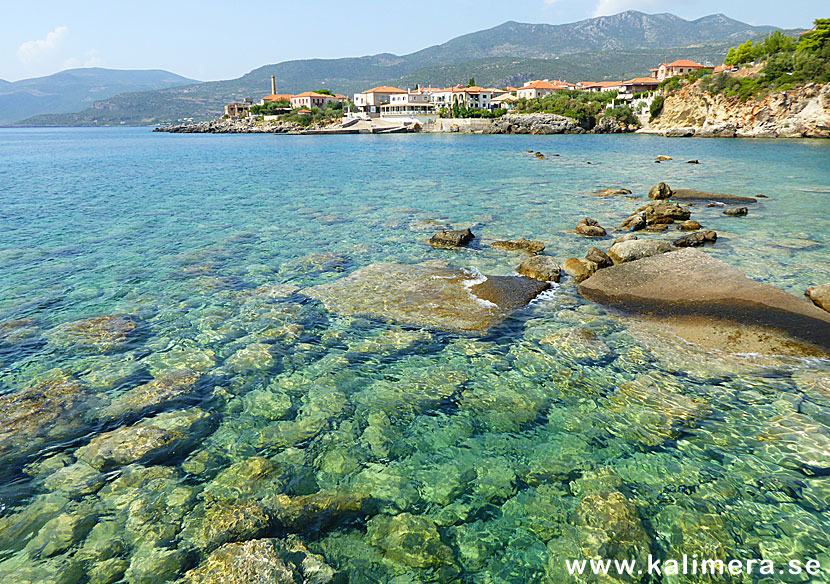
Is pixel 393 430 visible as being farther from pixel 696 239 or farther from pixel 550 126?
pixel 550 126

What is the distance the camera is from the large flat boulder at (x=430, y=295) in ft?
41.2

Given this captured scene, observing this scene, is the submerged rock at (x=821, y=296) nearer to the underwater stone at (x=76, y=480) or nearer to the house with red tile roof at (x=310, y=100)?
the underwater stone at (x=76, y=480)

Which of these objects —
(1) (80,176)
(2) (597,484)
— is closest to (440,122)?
(1) (80,176)

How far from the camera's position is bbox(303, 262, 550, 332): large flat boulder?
1255 centimetres

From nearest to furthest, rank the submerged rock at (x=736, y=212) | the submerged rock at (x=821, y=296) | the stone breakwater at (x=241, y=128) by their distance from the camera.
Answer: the submerged rock at (x=821, y=296) → the submerged rock at (x=736, y=212) → the stone breakwater at (x=241, y=128)

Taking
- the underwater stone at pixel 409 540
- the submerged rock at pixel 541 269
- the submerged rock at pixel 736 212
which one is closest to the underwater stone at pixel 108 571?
the underwater stone at pixel 409 540

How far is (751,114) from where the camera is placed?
89.3 metres

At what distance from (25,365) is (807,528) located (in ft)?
48.3

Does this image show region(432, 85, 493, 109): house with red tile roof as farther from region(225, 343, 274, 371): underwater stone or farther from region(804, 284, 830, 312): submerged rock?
region(225, 343, 274, 371): underwater stone

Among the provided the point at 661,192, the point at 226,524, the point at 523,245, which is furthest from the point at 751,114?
the point at 226,524

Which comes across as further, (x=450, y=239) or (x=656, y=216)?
(x=656, y=216)

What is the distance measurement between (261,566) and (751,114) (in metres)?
114

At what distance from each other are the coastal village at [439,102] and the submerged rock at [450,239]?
126m

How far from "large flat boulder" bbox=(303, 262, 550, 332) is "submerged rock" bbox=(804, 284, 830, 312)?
7.13 m
